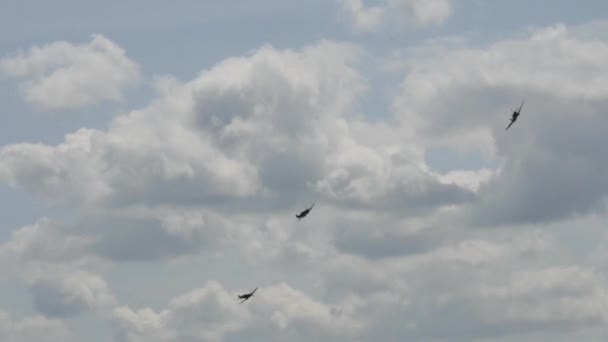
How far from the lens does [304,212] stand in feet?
261

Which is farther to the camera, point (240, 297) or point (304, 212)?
point (240, 297)

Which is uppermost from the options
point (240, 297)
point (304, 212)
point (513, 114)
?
point (513, 114)

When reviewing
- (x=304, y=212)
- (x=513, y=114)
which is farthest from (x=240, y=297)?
(x=513, y=114)

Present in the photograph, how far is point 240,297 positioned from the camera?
87000mm

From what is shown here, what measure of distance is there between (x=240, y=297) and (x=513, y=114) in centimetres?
6478

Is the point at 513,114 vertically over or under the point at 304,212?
over

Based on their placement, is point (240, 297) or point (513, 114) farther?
point (240, 297)

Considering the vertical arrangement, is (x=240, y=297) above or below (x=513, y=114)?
below

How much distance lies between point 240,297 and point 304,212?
79.6 ft

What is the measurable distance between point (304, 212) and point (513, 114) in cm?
4280

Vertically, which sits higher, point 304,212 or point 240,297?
point 304,212

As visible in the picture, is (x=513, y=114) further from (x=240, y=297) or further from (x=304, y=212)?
(x=240, y=297)

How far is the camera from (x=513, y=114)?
76.0 meters
